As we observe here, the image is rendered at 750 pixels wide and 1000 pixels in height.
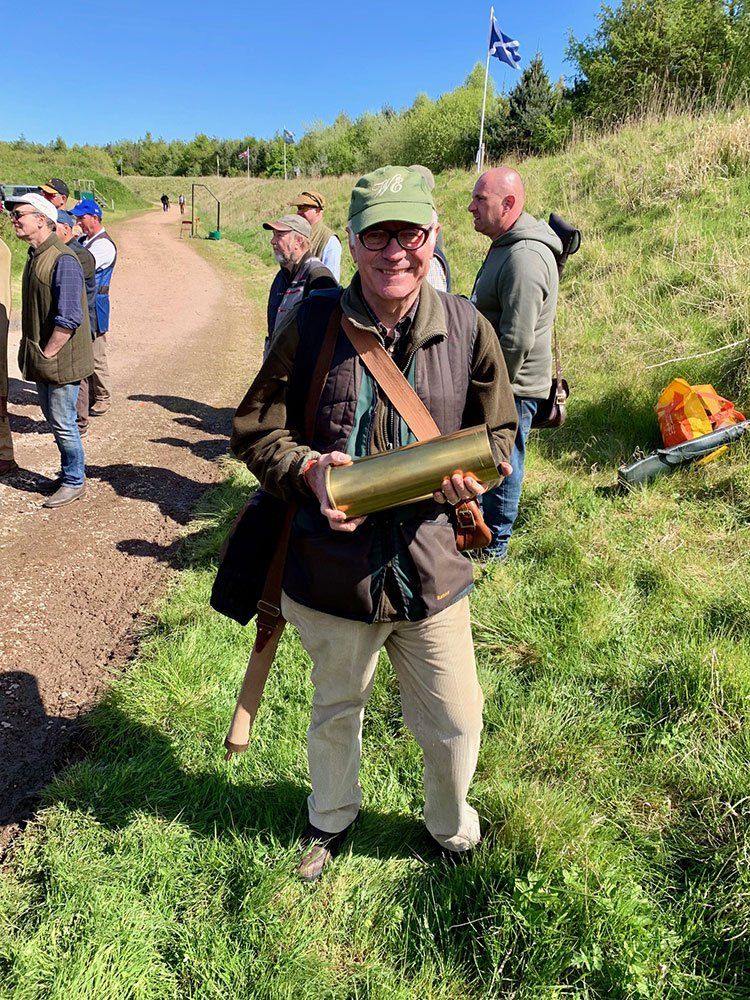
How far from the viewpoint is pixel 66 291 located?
5074mm

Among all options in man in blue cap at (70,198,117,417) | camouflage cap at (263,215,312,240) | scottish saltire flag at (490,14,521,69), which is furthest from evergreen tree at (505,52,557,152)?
camouflage cap at (263,215,312,240)

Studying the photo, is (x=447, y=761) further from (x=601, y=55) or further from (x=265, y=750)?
(x=601, y=55)

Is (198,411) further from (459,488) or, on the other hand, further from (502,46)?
(502,46)

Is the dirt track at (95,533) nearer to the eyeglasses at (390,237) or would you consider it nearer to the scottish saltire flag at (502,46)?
the eyeglasses at (390,237)

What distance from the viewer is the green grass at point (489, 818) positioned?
6.50 feet

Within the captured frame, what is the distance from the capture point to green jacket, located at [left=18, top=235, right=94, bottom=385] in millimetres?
5098

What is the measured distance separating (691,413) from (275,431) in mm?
4001

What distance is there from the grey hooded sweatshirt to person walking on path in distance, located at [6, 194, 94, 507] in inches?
131

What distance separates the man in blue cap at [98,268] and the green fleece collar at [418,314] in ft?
21.0

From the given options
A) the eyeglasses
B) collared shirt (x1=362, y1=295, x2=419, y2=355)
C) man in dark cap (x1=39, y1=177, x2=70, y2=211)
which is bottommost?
collared shirt (x1=362, y1=295, x2=419, y2=355)

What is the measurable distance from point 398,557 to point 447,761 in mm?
727

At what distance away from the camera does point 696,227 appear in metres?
8.38

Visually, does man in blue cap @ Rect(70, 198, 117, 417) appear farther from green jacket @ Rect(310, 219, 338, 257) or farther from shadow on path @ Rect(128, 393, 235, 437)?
green jacket @ Rect(310, 219, 338, 257)

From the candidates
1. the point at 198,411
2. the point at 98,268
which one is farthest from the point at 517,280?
the point at 98,268
